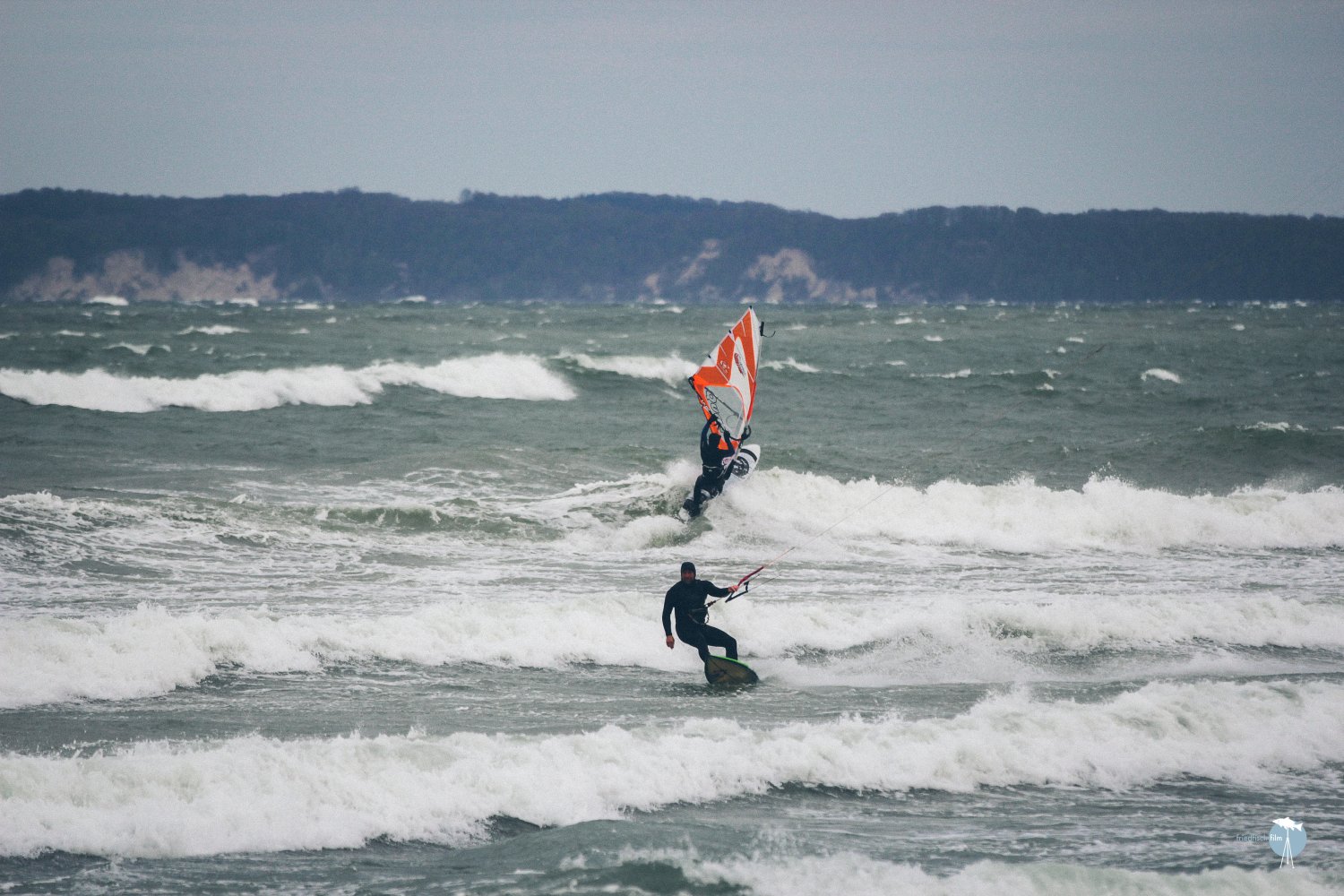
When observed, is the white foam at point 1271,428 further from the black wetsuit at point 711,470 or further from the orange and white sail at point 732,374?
the orange and white sail at point 732,374

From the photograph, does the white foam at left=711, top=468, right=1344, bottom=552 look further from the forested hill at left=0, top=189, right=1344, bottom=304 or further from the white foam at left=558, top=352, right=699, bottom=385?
the forested hill at left=0, top=189, right=1344, bottom=304

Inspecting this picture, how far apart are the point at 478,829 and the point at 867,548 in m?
9.98

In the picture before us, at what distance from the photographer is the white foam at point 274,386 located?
1166 inches

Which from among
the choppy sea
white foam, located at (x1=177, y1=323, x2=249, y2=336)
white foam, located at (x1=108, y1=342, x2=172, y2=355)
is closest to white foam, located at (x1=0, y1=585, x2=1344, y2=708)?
the choppy sea

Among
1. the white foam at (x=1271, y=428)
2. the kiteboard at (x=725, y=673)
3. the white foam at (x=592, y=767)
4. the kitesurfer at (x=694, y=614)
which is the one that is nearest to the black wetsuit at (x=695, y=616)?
the kitesurfer at (x=694, y=614)

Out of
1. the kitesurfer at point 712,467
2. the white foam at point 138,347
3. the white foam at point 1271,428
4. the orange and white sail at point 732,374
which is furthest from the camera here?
the white foam at point 138,347

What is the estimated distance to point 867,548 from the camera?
1641 centimetres

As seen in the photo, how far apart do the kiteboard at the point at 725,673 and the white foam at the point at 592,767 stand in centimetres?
137

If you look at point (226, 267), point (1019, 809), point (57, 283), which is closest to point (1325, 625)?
point (1019, 809)

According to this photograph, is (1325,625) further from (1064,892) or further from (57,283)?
(57,283)

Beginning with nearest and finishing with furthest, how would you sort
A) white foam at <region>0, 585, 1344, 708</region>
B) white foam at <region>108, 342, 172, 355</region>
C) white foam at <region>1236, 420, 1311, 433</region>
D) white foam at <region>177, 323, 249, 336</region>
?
white foam at <region>0, 585, 1344, 708</region>
white foam at <region>1236, 420, 1311, 433</region>
white foam at <region>108, 342, 172, 355</region>
white foam at <region>177, 323, 249, 336</region>

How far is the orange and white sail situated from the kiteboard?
19.8ft

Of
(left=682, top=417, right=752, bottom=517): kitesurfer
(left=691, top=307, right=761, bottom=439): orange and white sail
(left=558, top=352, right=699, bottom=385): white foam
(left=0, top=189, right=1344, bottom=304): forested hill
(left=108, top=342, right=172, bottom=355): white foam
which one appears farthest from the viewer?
(left=0, top=189, right=1344, bottom=304): forested hill

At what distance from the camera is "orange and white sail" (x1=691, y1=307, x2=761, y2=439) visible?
1625 cm
